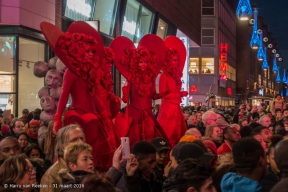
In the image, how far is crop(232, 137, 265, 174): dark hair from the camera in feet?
13.8

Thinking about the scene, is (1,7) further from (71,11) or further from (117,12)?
(117,12)

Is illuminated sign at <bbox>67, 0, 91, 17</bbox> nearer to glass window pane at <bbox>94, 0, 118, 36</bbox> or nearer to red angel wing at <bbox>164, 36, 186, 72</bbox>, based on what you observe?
glass window pane at <bbox>94, 0, 118, 36</bbox>

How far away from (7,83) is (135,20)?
11.8 meters

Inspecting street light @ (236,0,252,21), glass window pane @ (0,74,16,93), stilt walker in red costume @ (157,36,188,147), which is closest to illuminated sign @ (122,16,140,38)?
glass window pane @ (0,74,16,93)

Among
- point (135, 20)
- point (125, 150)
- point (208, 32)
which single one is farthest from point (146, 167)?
point (208, 32)

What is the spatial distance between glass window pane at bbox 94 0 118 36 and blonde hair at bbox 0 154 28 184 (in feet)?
53.1

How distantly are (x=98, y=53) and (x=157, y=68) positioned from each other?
96.3 inches

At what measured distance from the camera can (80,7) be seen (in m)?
18.8

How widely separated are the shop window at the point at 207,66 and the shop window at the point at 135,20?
1148 inches

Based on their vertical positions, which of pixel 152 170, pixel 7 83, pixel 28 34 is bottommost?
pixel 152 170

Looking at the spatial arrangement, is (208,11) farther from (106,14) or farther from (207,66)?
(106,14)

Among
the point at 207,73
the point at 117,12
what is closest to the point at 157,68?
the point at 117,12

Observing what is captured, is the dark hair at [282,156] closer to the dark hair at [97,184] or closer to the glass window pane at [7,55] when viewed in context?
the dark hair at [97,184]

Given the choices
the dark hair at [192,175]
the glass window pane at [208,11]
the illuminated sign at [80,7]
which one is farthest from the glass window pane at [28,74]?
the glass window pane at [208,11]
